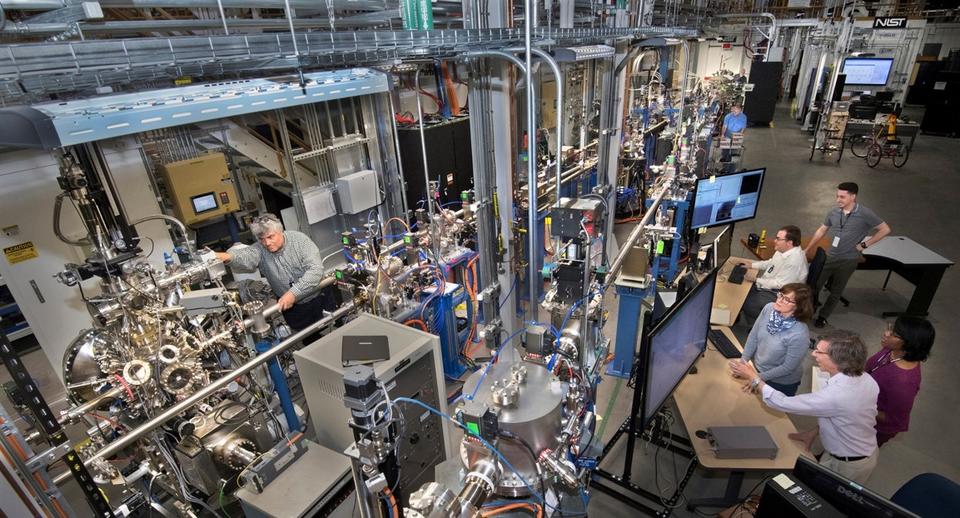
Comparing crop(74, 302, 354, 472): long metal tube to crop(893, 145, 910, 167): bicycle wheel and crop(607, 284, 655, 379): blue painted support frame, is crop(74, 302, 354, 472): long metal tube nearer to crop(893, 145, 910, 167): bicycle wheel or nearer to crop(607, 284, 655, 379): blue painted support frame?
crop(607, 284, 655, 379): blue painted support frame

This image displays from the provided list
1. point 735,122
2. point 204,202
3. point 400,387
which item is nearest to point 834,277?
point 400,387

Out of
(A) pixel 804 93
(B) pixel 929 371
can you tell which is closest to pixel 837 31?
(A) pixel 804 93

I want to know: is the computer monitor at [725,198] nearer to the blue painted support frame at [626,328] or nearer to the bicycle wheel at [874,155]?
the blue painted support frame at [626,328]

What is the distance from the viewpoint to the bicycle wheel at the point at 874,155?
944 centimetres

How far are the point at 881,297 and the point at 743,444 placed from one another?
405 centimetres

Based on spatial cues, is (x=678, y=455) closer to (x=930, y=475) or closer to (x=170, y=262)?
(x=930, y=475)

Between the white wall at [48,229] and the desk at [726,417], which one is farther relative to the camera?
the white wall at [48,229]

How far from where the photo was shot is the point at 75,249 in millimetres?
3553

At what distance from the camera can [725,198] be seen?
4363 millimetres

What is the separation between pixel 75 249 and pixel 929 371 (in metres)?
7.02

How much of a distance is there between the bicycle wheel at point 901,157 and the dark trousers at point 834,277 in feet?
23.7

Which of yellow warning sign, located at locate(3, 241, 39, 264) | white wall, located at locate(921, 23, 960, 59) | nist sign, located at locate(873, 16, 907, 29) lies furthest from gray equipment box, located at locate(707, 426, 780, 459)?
white wall, located at locate(921, 23, 960, 59)

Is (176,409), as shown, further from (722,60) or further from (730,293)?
(722,60)

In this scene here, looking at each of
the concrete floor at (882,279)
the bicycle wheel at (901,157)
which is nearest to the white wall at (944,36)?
the concrete floor at (882,279)
